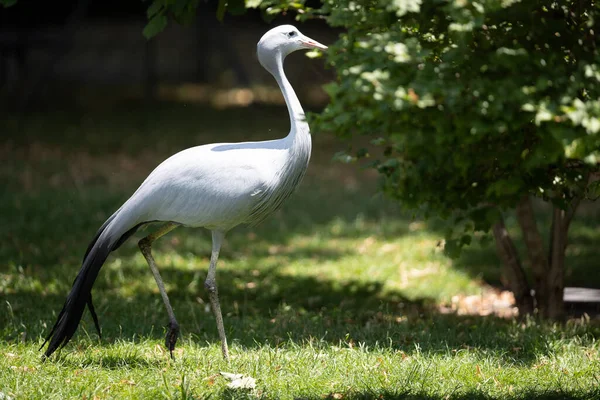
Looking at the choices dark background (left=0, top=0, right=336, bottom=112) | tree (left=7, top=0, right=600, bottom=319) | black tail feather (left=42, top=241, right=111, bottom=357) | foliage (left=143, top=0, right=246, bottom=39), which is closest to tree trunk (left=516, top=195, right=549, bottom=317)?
tree (left=7, top=0, right=600, bottom=319)

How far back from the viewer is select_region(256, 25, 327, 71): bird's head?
4.86m

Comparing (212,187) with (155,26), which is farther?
(155,26)

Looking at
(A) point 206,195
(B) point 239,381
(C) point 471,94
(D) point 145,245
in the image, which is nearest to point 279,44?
(A) point 206,195

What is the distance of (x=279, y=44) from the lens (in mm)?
4875

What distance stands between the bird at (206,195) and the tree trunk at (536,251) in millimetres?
2231

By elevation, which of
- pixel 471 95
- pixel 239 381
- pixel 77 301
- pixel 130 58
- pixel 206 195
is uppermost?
pixel 471 95

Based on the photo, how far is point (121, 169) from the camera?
1173 cm

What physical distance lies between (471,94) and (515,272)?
10.8ft

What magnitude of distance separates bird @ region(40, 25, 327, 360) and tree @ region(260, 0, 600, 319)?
2.50 ft

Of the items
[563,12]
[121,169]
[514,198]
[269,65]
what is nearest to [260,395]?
[514,198]

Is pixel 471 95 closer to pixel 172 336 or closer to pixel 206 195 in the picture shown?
pixel 206 195

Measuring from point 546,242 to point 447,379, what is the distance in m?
4.50

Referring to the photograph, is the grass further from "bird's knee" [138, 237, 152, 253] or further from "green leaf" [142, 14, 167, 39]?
Answer: "green leaf" [142, 14, 167, 39]

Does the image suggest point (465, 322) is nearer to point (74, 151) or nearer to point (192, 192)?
point (192, 192)
